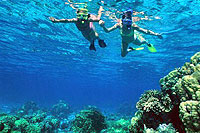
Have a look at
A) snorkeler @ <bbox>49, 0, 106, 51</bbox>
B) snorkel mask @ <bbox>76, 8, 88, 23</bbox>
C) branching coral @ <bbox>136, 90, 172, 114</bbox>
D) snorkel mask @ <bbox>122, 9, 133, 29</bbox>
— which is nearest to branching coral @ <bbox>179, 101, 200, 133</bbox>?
branching coral @ <bbox>136, 90, 172, 114</bbox>

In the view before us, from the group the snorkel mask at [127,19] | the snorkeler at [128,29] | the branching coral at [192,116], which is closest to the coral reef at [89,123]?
the snorkeler at [128,29]

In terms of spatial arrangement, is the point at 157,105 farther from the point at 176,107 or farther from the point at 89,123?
the point at 89,123

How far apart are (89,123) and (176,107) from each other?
6.26m

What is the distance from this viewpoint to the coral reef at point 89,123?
9180 mm

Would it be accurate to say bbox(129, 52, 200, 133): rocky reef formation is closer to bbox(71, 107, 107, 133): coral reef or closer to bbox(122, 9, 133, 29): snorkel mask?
bbox(122, 9, 133, 29): snorkel mask

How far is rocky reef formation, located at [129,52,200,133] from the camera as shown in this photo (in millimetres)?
3473

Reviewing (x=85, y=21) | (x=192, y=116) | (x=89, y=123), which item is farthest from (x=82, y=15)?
(x=89, y=123)

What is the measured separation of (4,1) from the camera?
12945 millimetres

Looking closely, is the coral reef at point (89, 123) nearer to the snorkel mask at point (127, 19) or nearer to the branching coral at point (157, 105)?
the branching coral at point (157, 105)

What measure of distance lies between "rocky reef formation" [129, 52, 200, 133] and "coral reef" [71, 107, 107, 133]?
4598mm

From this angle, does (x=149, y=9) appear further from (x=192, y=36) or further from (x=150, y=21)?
(x=192, y=36)

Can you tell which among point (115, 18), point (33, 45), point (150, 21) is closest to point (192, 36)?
point (150, 21)

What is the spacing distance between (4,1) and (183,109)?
54.3 ft

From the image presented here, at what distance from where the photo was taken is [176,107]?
15.7 ft
